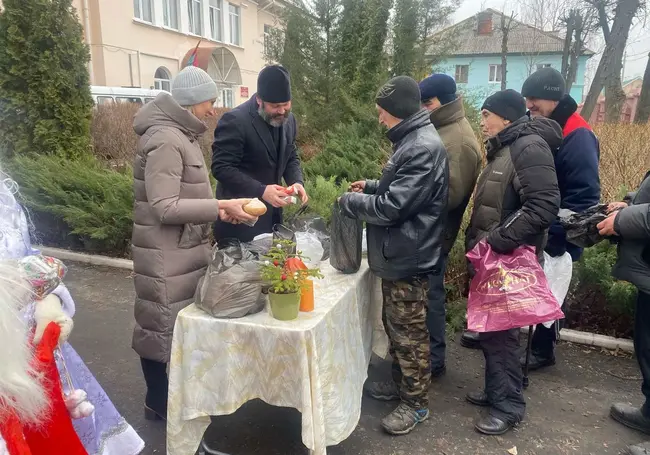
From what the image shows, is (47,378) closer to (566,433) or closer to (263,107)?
(263,107)

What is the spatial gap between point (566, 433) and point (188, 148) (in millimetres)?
2656

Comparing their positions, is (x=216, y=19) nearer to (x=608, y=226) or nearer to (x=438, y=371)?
(x=438, y=371)

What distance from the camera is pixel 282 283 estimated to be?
2.13 meters

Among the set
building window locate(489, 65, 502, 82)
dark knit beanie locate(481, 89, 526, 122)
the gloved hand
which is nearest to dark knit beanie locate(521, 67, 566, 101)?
dark knit beanie locate(481, 89, 526, 122)

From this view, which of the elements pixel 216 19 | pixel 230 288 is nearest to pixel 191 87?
pixel 230 288

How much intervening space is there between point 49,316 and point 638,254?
2.70 m

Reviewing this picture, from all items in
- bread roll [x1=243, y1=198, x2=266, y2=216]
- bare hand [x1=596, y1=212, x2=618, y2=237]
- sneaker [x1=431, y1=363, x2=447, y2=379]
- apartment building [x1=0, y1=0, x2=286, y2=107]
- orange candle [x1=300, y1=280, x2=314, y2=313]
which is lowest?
sneaker [x1=431, y1=363, x2=447, y2=379]

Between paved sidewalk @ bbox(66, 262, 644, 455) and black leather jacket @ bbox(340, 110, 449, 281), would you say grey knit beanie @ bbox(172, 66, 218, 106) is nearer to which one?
black leather jacket @ bbox(340, 110, 449, 281)

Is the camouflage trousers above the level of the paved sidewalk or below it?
above

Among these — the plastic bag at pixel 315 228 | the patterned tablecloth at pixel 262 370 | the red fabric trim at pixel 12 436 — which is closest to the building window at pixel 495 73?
the plastic bag at pixel 315 228

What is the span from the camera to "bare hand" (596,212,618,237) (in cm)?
248

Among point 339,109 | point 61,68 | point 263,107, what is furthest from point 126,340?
point 339,109

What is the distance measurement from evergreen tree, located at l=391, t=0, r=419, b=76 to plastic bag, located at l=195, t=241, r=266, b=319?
264 inches

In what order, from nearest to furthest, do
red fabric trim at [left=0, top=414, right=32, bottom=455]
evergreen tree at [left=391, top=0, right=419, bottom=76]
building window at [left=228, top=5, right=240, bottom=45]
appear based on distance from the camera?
red fabric trim at [left=0, top=414, right=32, bottom=455] → evergreen tree at [left=391, top=0, right=419, bottom=76] → building window at [left=228, top=5, right=240, bottom=45]
